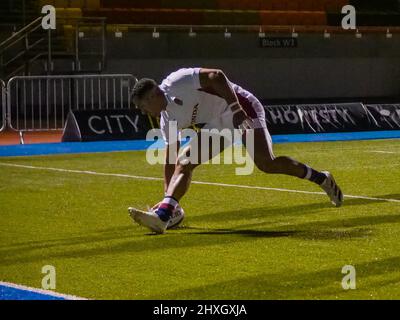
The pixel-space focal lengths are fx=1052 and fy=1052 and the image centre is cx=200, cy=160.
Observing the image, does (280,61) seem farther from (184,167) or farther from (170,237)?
(170,237)

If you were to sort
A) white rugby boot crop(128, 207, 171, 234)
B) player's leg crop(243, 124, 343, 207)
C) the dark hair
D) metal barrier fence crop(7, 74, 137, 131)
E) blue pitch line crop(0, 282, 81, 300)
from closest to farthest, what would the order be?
blue pitch line crop(0, 282, 81, 300), white rugby boot crop(128, 207, 171, 234), the dark hair, player's leg crop(243, 124, 343, 207), metal barrier fence crop(7, 74, 137, 131)

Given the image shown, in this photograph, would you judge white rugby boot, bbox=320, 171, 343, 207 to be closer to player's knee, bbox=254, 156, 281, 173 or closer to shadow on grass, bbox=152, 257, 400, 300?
player's knee, bbox=254, 156, 281, 173

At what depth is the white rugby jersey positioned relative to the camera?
9961mm

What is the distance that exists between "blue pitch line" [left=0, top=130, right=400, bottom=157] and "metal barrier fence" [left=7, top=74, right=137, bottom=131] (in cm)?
189

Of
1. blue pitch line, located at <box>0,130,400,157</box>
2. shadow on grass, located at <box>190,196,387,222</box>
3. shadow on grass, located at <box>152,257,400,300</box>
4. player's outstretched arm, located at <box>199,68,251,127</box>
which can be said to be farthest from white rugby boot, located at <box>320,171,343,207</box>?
blue pitch line, located at <box>0,130,400,157</box>

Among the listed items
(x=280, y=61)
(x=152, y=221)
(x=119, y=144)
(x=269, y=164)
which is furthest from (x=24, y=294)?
(x=280, y=61)

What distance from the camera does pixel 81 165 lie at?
16.8 metres

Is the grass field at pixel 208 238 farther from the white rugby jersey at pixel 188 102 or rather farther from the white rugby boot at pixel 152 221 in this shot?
the white rugby jersey at pixel 188 102

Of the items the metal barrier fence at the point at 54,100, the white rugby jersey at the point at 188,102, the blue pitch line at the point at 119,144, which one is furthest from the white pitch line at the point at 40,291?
the metal barrier fence at the point at 54,100

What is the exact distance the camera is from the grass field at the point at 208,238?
760cm

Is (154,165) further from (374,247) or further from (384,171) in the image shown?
(374,247)

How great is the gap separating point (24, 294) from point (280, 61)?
1068 inches

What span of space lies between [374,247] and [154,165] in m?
8.09

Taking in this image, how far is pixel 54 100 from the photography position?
23.3 m
